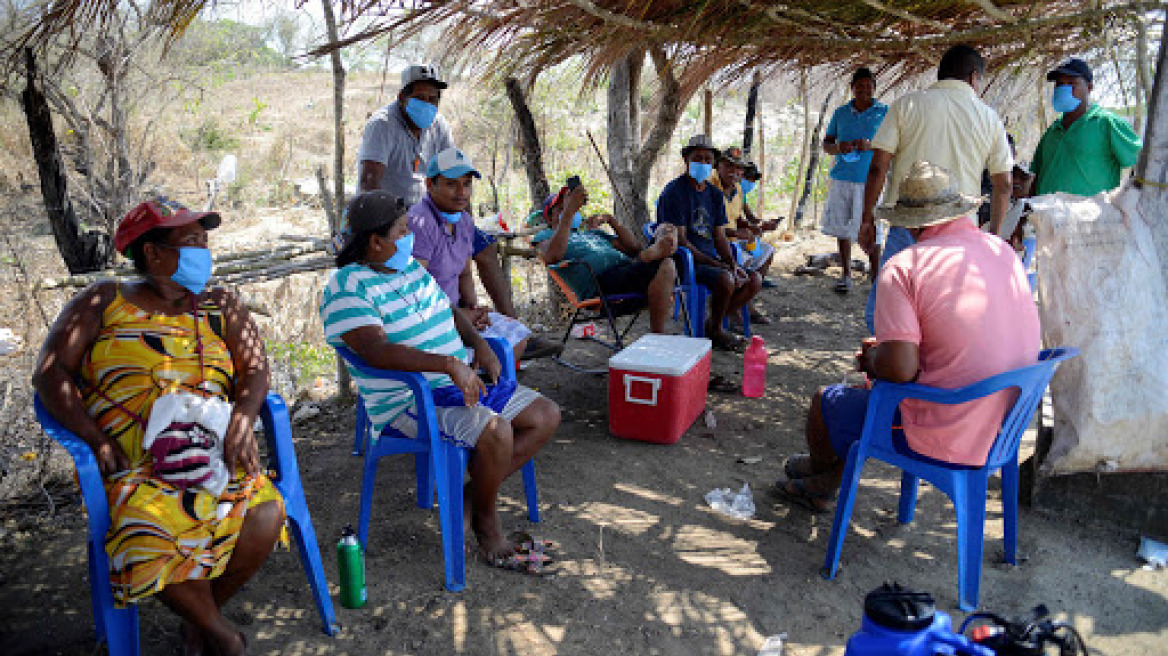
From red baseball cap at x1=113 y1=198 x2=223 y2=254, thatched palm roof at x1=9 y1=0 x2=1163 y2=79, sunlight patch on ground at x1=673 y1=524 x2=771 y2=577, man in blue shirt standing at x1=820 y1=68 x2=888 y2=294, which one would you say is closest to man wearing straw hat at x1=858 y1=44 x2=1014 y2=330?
thatched palm roof at x1=9 y1=0 x2=1163 y2=79

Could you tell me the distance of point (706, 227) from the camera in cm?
578

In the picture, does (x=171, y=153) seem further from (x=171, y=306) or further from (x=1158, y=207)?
(x=1158, y=207)

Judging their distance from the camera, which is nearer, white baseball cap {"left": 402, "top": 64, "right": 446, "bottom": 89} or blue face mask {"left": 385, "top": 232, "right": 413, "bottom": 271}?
blue face mask {"left": 385, "top": 232, "right": 413, "bottom": 271}

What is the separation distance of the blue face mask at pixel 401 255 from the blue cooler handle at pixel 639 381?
5.26 feet

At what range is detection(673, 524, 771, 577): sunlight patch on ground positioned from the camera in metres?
3.09

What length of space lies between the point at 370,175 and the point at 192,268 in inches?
71.3

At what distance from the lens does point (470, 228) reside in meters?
4.03

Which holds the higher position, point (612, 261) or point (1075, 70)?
point (1075, 70)

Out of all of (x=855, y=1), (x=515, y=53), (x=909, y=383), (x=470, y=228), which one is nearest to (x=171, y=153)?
(x=515, y=53)

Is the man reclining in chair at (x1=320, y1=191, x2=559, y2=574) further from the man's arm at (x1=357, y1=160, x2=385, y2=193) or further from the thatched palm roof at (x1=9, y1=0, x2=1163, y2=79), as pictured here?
the man's arm at (x1=357, y1=160, x2=385, y2=193)

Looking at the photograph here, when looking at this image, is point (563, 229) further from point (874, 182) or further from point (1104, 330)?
point (1104, 330)

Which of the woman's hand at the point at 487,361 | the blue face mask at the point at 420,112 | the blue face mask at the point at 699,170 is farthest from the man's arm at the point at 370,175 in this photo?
the blue face mask at the point at 699,170

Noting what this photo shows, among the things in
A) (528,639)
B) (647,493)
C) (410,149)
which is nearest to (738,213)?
(410,149)

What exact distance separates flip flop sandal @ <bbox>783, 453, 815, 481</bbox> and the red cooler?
717 mm
